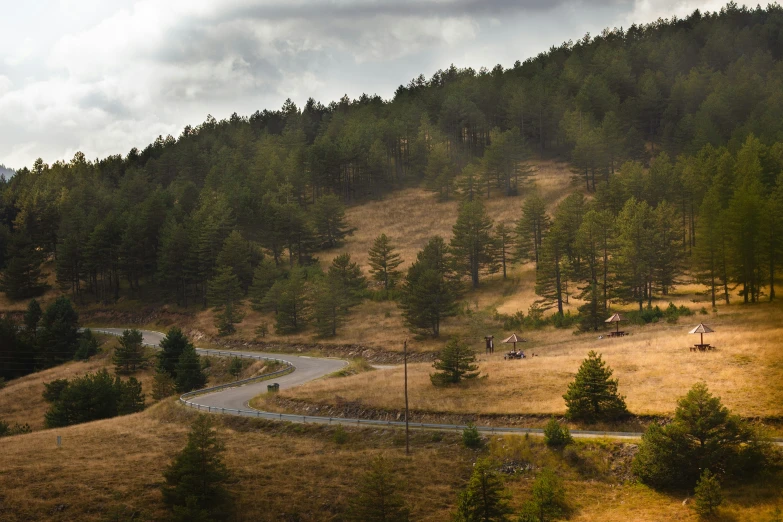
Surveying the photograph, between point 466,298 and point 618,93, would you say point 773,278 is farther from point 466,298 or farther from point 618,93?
point 618,93

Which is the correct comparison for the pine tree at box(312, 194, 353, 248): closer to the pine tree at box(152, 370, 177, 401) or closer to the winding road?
the winding road

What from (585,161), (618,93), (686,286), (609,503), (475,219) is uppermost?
(618,93)

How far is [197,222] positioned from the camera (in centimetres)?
11394

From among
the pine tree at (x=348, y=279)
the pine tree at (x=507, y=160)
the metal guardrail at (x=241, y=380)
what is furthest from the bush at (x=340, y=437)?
the pine tree at (x=507, y=160)

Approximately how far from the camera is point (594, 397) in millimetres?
46969

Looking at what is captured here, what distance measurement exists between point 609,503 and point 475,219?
60.9 metres

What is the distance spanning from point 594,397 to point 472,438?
8673mm

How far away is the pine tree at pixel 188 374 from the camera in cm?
7181

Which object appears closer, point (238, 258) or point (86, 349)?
point (86, 349)

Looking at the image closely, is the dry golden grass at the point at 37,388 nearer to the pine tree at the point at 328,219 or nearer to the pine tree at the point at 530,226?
the pine tree at the point at 328,219

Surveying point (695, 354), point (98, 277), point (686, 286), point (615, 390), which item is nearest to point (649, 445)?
point (615, 390)

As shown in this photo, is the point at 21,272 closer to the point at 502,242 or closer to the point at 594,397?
the point at 502,242

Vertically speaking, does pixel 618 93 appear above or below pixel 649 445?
above

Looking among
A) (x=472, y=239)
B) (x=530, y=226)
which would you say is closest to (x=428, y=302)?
(x=472, y=239)
